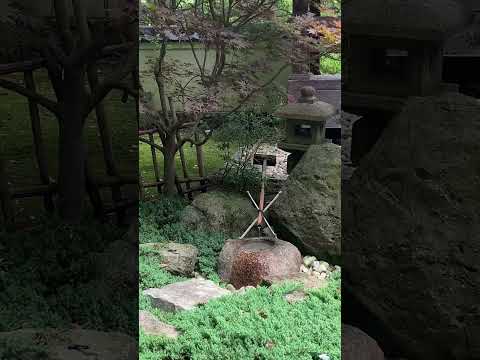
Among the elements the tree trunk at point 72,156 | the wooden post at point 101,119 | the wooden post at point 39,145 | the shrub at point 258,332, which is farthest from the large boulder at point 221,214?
the wooden post at point 39,145

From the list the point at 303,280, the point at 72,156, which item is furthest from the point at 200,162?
the point at 72,156

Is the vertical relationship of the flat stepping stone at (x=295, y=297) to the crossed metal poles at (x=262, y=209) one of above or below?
below

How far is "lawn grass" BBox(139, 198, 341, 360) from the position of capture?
144 inches

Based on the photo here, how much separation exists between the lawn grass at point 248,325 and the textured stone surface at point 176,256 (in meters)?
0.04

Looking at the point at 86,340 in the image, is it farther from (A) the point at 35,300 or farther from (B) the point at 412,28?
(B) the point at 412,28

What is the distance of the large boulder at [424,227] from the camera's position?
432cm

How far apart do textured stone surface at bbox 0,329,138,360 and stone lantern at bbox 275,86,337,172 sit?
1826mm

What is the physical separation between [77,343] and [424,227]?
8.35 ft

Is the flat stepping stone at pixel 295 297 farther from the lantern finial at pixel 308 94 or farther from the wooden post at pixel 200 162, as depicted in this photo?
the lantern finial at pixel 308 94

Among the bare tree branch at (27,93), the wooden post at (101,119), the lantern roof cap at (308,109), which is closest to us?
the lantern roof cap at (308,109)

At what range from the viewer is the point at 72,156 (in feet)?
16.2

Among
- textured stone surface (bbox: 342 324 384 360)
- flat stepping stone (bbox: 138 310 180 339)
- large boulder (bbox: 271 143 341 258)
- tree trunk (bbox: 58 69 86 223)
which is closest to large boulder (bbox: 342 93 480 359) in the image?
textured stone surface (bbox: 342 324 384 360)

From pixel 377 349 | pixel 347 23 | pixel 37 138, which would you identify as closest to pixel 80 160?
pixel 37 138

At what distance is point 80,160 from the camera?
4.95 m
